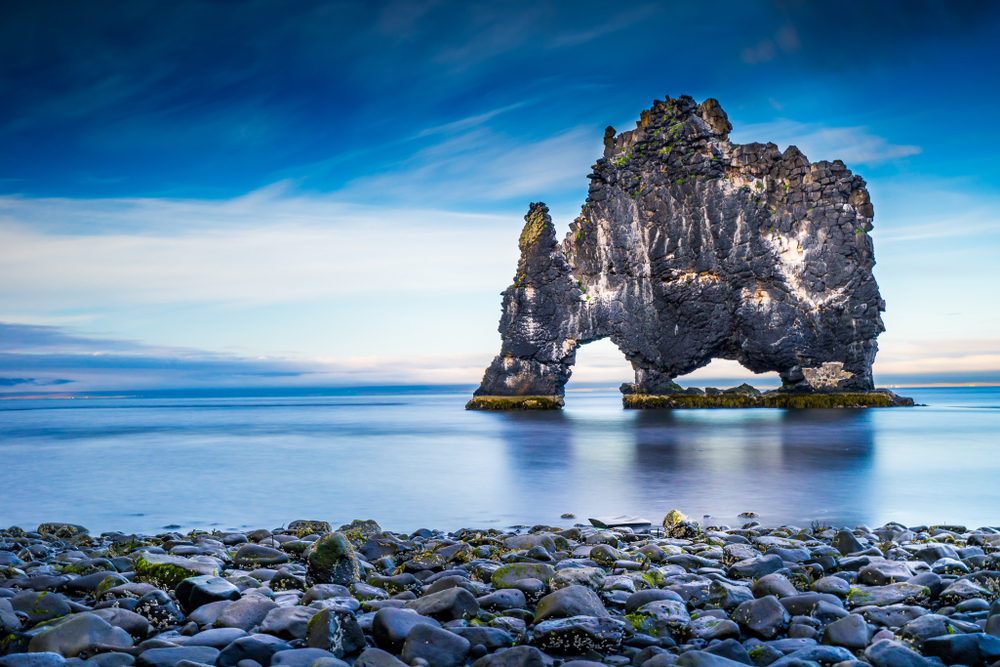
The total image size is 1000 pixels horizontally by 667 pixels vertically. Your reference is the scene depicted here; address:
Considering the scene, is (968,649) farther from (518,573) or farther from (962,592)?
(518,573)

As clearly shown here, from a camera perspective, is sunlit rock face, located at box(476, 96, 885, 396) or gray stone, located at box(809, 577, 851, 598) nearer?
gray stone, located at box(809, 577, 851, 598)

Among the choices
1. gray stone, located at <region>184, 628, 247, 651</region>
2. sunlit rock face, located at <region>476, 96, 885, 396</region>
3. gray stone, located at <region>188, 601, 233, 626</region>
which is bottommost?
gray stone, located at <region>188, 601, 233, 626</region>

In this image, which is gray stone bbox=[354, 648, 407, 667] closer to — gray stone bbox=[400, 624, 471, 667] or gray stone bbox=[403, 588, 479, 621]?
gray stone bbox=[400, 624, 471, 667]

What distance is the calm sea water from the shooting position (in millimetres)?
9859

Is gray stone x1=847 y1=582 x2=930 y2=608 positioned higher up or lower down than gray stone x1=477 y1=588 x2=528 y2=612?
higher up

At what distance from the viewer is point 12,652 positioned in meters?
3.35

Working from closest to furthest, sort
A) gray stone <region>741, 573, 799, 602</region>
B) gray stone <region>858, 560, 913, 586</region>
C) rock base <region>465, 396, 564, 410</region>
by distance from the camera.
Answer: gray stone <region>741, 573, 799, 602</region>
gray stone <region>858, 560, 913, 586</region>
rock base <region>465, 396, 564, 410</region>

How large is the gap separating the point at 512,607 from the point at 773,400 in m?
43.4

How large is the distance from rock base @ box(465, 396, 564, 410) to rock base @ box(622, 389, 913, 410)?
20.1ft

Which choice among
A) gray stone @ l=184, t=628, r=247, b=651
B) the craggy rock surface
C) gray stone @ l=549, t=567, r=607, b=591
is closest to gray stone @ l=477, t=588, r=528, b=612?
the craggy rock surface

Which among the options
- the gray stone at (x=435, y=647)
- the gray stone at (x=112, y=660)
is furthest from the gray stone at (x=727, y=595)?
the gray stone at (x=112, y=660)

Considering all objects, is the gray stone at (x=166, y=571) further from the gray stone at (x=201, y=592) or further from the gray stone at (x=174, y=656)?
the gray stone at (x=174, y=656)

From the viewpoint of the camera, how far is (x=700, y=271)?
42.7 metres

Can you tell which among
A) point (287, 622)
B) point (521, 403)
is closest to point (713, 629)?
point (287, 622)
